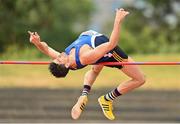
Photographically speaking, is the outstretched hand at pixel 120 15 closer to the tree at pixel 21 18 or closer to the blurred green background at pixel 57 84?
the blurred green background at pixel 57 84

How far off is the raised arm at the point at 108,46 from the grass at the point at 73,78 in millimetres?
10188

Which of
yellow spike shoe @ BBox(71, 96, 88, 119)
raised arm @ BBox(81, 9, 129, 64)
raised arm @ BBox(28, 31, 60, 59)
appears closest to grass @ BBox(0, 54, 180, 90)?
yellow spike shoe @ BBox(71, 96, 88, 119)

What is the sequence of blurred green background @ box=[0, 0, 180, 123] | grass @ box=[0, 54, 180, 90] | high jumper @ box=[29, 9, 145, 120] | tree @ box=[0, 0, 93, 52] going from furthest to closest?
1. tree @ box=[0, 0, 93, 52]
2. grass @ box=[0, 54, 180, 90]
3. blurred green background @ box=[0, 0, 180, 123]
4. high jumper @ box=[29, 9, 145, 120]

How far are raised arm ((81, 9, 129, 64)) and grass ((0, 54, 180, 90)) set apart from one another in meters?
10.2

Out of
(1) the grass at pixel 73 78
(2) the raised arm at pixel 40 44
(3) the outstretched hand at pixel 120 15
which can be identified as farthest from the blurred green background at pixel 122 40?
(3) the outstretched hand at pixel 120 15

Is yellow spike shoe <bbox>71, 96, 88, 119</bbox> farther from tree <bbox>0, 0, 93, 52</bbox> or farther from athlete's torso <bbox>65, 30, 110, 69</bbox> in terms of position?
tree <bbox>0, 0, 93, 52</bbox>

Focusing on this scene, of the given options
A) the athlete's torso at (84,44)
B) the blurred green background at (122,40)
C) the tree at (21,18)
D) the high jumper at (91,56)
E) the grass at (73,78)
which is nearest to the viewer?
the high jumper at (91,56)

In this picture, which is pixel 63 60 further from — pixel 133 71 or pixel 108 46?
pixel 133 71

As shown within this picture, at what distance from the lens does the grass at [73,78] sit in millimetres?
18172

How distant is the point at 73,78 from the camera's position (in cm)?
1902

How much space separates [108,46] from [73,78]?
11658mm

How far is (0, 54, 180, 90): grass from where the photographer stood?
59.6 feet

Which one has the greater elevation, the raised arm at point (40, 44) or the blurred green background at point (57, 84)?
the blurred green background at point (57, 84)

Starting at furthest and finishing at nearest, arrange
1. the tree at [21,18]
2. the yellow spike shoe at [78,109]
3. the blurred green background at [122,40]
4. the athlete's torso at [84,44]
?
the tree at [21,18] < the blurred green background at [122,40] < the yellow spike shoe at [78,109] < the athlete's torso at [84,44]
